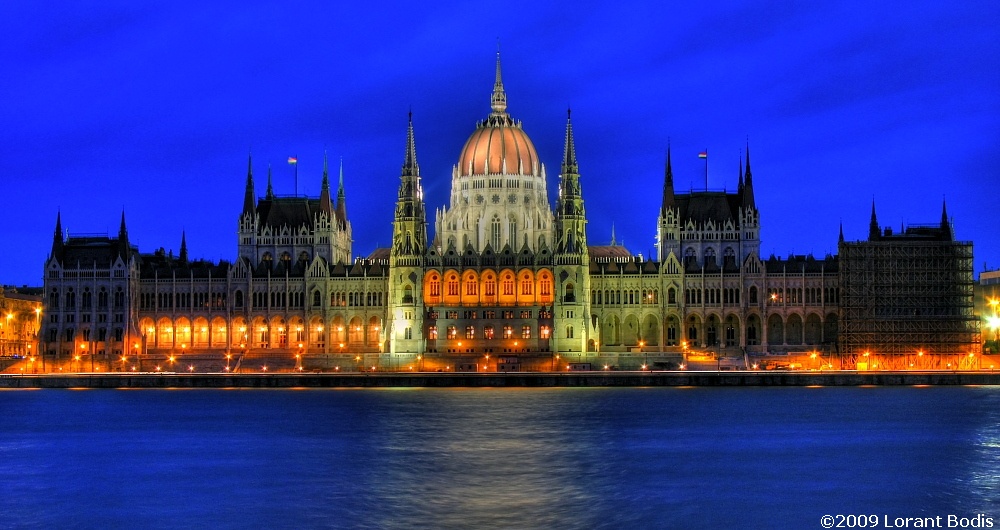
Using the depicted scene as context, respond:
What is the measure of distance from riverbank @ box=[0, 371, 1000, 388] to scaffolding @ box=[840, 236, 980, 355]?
11075mm

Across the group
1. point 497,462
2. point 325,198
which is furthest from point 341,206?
point 497,462

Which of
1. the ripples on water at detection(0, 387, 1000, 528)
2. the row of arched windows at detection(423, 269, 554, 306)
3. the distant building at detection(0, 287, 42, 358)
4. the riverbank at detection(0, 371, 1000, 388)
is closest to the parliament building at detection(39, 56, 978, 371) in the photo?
the row of arched windows at detection(423, 269, 554, 306)

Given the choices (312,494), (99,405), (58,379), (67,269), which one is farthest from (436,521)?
(67,269)

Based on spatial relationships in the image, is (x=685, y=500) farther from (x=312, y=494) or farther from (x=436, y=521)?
(x=312, y=494)

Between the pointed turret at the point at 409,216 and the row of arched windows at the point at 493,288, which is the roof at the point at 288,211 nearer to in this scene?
the pointed turret at the point at 409,216

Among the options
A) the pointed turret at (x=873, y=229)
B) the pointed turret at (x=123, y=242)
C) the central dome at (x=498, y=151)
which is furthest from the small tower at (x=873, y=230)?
Answer: the pointed turret at (x=123, y=242)

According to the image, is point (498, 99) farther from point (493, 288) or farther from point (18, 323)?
point (18, 323)

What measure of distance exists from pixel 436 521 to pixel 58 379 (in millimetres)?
85823

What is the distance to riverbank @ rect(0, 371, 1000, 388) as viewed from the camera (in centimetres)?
12094

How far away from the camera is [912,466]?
6275 centimetres

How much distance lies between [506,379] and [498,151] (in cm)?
4615

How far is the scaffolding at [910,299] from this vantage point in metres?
134

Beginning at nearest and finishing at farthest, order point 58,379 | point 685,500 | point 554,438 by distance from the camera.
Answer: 1. point 685,500
2. point 554,438
3. point 58,379

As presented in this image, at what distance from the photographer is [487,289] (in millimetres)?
143125
